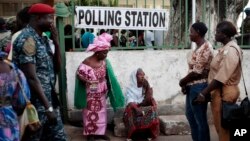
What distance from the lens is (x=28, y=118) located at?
3617mm

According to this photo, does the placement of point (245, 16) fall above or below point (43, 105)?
above

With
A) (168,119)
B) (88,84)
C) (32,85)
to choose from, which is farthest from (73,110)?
(32,85)

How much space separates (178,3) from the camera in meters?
7.01

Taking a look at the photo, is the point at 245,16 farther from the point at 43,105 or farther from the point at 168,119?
the point at 43,105

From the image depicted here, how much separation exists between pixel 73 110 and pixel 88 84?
2.73 feet

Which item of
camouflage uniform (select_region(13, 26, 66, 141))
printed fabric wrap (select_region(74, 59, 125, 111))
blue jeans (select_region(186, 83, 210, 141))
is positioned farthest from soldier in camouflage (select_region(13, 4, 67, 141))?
printed fabric wrap (select_region(74, 59, 125, 111))

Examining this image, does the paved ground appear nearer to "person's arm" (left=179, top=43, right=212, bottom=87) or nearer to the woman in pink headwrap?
the woman in pink headwrap

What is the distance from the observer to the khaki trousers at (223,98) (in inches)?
177

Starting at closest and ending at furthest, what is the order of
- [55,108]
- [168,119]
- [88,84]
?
[55,108]
[88,84]
[168,119]

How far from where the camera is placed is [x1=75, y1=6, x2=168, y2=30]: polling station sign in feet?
20.6

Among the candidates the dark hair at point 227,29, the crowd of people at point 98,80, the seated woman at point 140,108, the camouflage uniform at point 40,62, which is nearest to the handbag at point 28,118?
the crowd of people at point 98,80

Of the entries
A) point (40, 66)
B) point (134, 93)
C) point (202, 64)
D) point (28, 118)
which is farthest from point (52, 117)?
point (134, 93)

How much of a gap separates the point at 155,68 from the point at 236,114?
8.07 feet

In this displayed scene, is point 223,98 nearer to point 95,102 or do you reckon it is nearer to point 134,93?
point 134,93
